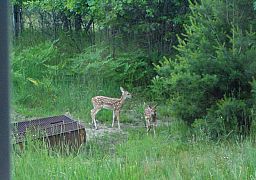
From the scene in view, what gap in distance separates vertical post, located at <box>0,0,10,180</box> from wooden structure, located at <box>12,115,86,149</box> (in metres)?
5.05

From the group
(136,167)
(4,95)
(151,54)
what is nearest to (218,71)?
(136,167)

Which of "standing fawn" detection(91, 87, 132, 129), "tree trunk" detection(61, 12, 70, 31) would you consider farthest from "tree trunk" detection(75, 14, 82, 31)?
"standing fawn" detection(91, 87, 132, 129)

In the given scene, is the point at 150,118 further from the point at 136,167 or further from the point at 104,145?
the point at 136,167

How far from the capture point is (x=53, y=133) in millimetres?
7309

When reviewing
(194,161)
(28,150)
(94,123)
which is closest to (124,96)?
(94,123)

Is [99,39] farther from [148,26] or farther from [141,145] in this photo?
[141,145]

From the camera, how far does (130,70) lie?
41.5 ft

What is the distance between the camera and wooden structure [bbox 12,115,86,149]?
22.2 ft

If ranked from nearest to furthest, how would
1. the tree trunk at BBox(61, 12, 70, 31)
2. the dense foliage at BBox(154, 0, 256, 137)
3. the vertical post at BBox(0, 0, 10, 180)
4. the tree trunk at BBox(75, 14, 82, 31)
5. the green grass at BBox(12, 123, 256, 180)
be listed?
the vertical post at BBox(0, 0, 10, 180)
the green grass at BBox(12, 123, 256, 180)
the dense foliage at BBox(154, 0, 256, 137)
the tree trunk at BBox(75, 14, 82, 31)
the tree trunk at BBox(61, 12, 70, 31)

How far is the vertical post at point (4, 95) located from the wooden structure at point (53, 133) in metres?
5.05

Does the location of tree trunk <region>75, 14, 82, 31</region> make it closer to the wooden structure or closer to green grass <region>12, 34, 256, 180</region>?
green grass <region>12, 34, 256, 180</region>

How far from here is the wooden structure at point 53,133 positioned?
6.77 meters

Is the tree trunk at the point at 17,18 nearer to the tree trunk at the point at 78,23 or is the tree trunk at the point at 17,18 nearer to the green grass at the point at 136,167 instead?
the tree trunk at the point at 78,23

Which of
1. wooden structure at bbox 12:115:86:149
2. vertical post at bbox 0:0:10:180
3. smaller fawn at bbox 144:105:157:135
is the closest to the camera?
vertical post at bbox 0:0:10:180
